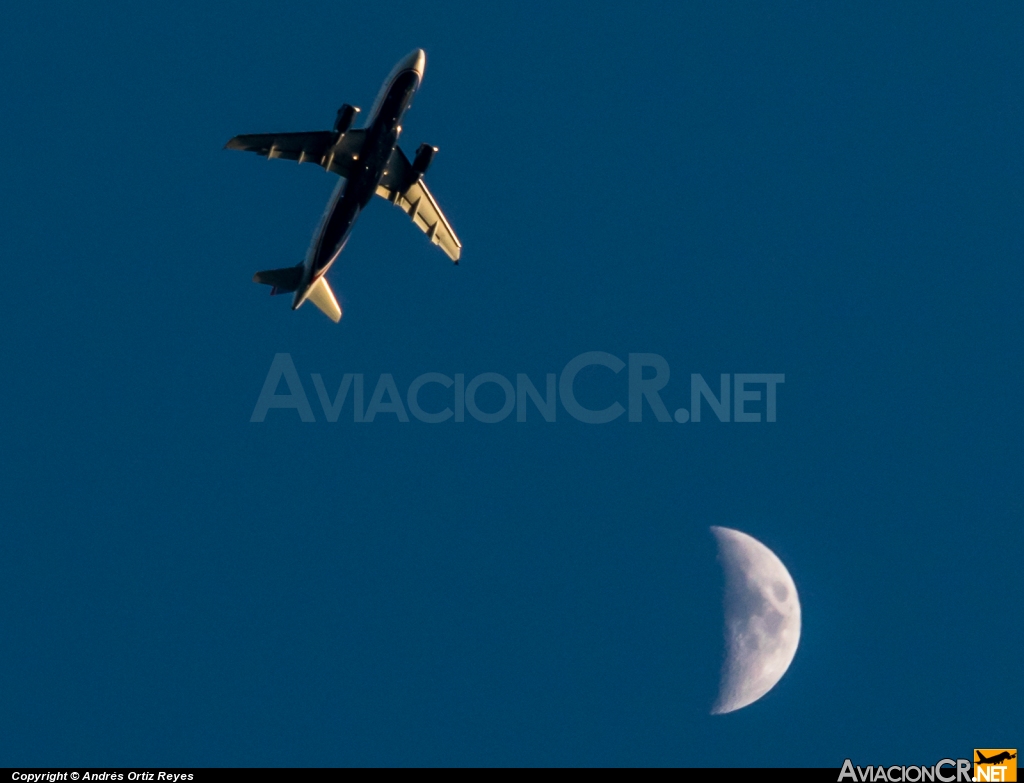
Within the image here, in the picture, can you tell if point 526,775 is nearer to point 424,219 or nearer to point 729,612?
point 729,612

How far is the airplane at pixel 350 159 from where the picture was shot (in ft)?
177

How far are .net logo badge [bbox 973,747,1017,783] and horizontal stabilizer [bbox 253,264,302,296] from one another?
138 ft

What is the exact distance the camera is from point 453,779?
41469 mm

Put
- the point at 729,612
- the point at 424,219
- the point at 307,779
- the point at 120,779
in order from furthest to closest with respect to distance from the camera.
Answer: the point at 424,219 → the point at 729,612 → the point at 120,779 → the point at 307,779

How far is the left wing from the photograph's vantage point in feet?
196

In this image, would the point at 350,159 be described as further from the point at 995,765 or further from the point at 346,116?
the point at 995,765

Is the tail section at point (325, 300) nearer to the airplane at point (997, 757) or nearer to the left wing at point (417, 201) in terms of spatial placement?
the left wing at point (417, 201)

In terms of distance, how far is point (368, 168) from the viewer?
55500 millimetres

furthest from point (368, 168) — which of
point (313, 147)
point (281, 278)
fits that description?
point (281, 278)

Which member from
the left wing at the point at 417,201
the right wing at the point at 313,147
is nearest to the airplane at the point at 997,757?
the left wing at the point at 417,201

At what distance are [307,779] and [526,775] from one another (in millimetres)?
8508

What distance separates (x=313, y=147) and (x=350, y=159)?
6.76ft

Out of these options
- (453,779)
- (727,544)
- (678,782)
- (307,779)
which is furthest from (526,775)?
(727,544)

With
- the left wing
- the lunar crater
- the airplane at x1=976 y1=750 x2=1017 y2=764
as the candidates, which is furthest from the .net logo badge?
the left wing
